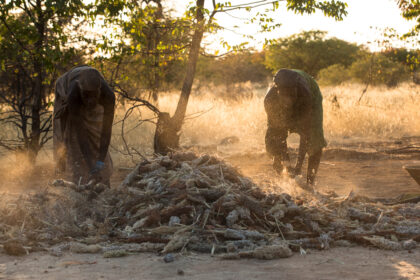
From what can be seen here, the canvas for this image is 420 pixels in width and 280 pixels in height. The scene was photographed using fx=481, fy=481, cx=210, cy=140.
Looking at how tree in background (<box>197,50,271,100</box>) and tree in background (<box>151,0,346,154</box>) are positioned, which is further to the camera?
tree in background (<box>197,50,271,100</box>)

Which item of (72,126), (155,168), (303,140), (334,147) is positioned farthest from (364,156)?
(72,126)

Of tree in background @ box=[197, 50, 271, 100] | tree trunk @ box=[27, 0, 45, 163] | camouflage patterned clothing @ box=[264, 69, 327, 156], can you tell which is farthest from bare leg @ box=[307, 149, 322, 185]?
tree in background @ box=[197, 50, 271, 100]

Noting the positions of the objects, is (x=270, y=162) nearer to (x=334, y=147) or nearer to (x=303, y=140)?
(x=334, y=147)

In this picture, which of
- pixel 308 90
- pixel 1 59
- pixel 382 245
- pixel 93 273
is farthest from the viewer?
pixel 1 59

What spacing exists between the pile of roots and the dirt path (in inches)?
4.6

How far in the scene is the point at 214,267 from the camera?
2.96m

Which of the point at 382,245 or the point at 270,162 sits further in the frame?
the point at 270,162

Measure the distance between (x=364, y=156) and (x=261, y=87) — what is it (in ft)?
72.0

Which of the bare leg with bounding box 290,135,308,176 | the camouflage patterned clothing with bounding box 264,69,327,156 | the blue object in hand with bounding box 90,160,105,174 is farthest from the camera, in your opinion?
the bare leg with bounding box 290,135,308,176

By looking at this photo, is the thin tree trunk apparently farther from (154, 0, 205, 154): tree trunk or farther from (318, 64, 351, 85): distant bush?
(318, 64, 351, 85): distant bush

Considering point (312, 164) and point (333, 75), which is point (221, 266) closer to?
point (312, 164)

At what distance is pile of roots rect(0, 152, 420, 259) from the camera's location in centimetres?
337

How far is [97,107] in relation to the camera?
14.9 ft

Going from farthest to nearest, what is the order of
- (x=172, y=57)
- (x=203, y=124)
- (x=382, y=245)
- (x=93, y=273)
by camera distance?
(x=203, y=124)
(x=172, y=57)
(x=382, y=245)
(x=93, y=273)
